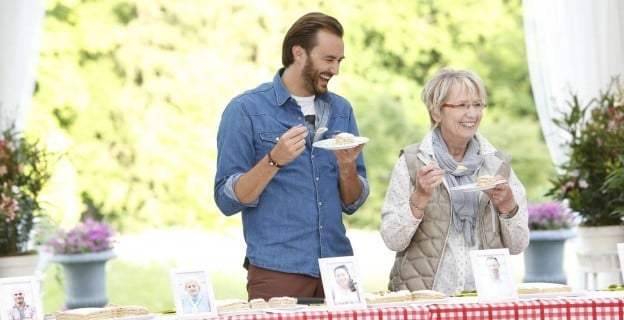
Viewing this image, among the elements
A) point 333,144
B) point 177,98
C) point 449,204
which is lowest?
point 449,204

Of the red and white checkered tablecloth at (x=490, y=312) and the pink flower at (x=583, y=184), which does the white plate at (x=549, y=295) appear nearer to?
the red and white checkered tablecloth at (x=490, y=312)

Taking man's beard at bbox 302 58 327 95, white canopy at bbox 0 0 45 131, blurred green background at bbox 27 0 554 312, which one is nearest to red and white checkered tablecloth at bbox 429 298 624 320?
man's beard at bbox 302 58 327 95

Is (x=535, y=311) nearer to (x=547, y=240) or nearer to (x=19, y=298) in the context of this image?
→ (x=19, y=298)

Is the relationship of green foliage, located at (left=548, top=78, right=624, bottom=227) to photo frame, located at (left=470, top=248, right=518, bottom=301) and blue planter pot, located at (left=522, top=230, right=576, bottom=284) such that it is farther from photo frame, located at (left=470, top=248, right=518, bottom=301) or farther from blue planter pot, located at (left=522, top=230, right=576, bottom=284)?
photo frame, located at (left=470, top=248, right=518, bottom=301)

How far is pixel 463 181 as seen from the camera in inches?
110

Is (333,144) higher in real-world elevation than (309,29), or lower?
lower

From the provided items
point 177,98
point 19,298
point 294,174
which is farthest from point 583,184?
point 177,98

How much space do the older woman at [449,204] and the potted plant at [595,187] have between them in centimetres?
219

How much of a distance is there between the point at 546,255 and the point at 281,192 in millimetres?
4079

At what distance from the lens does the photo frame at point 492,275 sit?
2432 mm

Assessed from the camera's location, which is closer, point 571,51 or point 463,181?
point 463,181

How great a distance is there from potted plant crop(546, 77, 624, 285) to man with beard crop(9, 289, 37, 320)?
312cm

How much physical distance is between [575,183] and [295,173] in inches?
99.3

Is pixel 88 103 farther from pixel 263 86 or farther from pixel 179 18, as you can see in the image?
pixel 263 86
